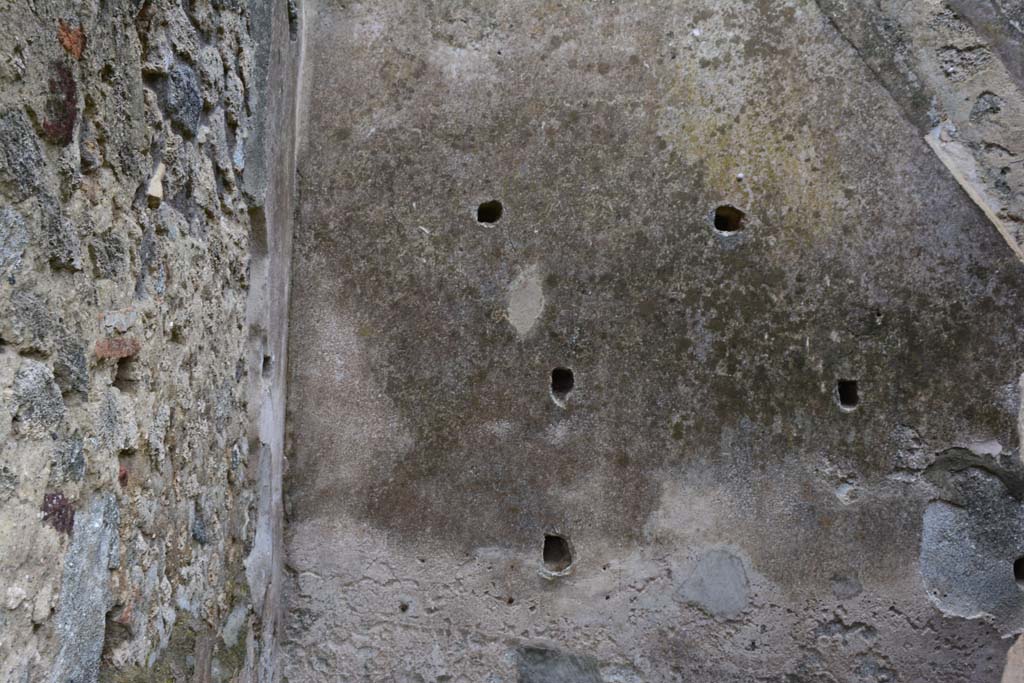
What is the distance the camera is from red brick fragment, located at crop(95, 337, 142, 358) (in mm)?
1444

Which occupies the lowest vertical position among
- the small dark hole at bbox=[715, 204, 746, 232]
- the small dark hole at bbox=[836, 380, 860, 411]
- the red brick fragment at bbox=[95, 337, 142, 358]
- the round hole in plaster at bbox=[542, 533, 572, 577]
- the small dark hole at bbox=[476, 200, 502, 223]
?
the round hole in plaster at bbox=[542, 533, 572, 577]

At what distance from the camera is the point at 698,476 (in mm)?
2438

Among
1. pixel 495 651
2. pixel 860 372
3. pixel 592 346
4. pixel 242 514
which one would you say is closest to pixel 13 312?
pixel 242 514

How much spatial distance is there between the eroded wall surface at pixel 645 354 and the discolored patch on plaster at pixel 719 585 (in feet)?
0.04

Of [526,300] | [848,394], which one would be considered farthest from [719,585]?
[526,300]

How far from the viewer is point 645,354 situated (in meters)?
2.46

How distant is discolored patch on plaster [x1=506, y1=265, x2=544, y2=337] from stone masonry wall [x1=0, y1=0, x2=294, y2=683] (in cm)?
81

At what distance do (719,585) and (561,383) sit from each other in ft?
2.66

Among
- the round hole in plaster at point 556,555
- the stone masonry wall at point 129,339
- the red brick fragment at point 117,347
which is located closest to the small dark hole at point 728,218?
the round hole in plaster at point 556,555

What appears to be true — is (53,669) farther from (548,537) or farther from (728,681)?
(728,681)

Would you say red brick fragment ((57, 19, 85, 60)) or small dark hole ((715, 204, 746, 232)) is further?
small dark hole ((715, 204, 746, 232))

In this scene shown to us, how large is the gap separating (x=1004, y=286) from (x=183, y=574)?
8.01ft

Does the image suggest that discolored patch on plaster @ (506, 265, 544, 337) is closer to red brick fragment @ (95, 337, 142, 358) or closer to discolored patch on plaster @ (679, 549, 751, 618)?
discolored patch on plaster @ (679, 549, 751, 618)

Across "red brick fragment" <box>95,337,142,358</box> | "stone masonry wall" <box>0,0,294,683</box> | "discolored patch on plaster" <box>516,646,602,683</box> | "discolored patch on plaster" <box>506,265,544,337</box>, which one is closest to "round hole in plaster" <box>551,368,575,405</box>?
"discolored patch on plaster" <box>506,265,544,337</box>
